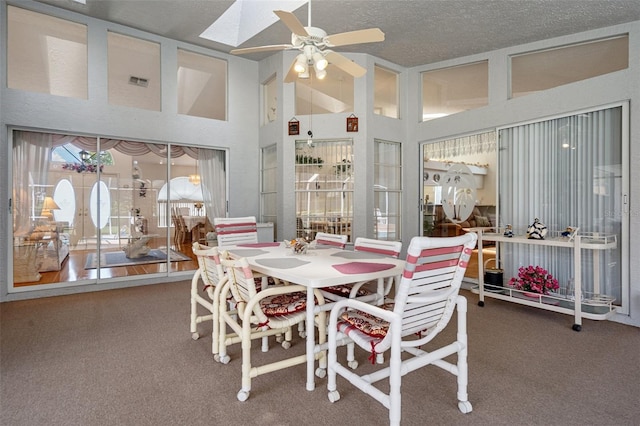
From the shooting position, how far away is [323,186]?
528 centimetres

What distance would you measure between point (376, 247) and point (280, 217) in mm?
2634

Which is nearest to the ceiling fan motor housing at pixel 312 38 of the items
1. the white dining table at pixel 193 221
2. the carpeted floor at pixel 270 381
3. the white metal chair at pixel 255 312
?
the white metal chair at pixel 255 312

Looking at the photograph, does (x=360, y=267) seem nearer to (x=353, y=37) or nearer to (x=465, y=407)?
(x=465, y=407)

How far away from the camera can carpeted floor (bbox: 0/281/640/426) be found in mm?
1818

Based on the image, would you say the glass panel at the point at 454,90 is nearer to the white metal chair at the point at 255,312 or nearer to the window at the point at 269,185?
the window at the point at 269,185

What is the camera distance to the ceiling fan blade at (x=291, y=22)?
7.55 feet

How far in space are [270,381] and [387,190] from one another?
385 centimetres

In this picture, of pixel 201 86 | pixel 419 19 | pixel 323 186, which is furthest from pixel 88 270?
pixel 419 19

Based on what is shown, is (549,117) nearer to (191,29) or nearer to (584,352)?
(584,352)

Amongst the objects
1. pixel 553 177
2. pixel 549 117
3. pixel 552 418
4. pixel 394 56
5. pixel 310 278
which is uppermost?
pixel 394 56

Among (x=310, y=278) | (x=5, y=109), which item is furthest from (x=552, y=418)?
(x=5, y=109)

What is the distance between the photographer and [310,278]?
1.89 meters

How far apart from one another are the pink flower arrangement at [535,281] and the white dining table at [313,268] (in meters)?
2.05

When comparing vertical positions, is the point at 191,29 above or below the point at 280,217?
above
